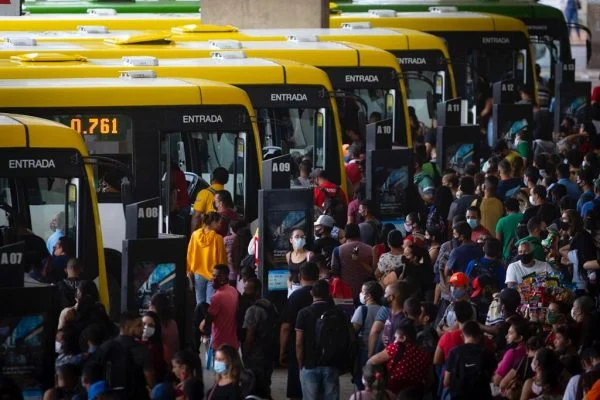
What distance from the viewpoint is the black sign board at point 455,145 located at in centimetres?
2578

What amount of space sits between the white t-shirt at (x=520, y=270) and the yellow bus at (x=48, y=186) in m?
3.68

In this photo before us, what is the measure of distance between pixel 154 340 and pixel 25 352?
112 cm

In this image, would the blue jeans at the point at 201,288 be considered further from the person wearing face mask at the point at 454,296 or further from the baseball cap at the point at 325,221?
the person wearing face mask at the point at 454,296

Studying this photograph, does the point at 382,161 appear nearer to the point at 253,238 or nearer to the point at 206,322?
the point at 253,238

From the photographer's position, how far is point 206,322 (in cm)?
1783

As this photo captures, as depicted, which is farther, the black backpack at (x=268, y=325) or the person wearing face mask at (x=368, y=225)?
the person wearing face mask at (x=368, y=225)

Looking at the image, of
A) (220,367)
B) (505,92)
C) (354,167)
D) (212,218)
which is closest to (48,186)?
(212,218)

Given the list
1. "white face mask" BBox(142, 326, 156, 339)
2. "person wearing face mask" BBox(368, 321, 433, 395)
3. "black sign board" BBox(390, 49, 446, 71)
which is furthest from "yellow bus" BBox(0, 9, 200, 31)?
"person wearing face mask" BBox(368, 321, 433, 395)

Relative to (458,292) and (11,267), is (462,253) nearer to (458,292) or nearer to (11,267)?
(458,292)

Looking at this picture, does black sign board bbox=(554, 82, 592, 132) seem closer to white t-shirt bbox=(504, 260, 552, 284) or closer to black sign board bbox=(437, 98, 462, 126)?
black sign board bbox=(437, 98, 462, 126)

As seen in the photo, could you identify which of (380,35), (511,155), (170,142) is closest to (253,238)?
(170,142)

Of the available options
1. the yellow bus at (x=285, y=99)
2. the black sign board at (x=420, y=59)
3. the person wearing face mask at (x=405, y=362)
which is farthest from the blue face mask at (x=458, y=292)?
the black sign board at (x=420, y=59)

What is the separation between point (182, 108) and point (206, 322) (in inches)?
196

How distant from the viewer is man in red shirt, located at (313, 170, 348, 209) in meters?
22.8
